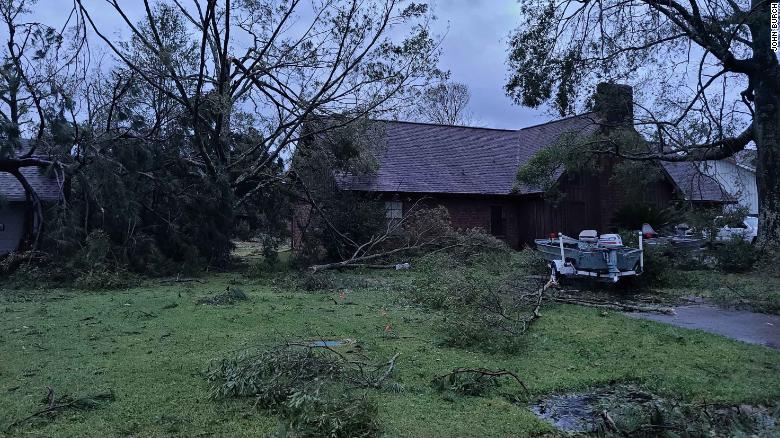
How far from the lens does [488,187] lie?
24250 mm

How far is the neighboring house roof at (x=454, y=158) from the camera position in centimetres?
2250

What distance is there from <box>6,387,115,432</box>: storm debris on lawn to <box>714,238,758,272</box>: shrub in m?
16.3

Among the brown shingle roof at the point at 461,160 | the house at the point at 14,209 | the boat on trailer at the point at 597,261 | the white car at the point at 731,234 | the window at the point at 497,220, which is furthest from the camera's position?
the window at the point at 497,220

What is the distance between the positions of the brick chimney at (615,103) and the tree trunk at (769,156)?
3.32 metres

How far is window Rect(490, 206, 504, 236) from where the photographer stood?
24625 mm

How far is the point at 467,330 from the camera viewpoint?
23.5 feet

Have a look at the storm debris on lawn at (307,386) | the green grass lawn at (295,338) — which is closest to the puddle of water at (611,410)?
the green grass lawn at (295,338)

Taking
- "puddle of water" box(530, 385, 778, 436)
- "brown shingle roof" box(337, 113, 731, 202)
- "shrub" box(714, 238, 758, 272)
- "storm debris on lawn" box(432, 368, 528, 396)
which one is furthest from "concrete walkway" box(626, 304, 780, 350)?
"brown shingle roof" box(337, 113, 731, 202)

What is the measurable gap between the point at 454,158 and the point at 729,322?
17312 millimetres

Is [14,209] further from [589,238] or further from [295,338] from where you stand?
[589,238]

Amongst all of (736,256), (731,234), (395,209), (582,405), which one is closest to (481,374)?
(582,405)

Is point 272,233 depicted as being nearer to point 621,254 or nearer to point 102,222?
point 102,222

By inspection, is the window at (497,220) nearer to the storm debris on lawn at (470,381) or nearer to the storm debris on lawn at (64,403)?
the storm debris on lawn at (470,381)

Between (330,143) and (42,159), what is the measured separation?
25.8 ft
